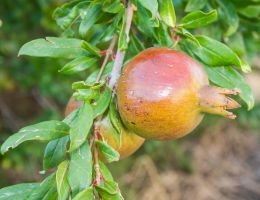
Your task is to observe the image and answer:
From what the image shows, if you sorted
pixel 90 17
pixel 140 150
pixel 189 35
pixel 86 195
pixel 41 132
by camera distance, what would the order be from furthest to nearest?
1. pixel 140 150
2. pixel 90 17
3. pixel 189 35
4. pixel 41 132
5. pixel 86 195

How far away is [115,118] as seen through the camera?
1.15m

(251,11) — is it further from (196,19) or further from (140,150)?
(140,150)

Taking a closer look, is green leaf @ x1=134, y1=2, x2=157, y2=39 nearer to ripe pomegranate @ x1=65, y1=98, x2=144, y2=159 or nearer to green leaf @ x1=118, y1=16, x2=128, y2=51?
green leaf @ x1=118, y1=16, x2=128, y2=51

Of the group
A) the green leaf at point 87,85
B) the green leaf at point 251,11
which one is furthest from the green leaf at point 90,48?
the green leaf at point 251,11

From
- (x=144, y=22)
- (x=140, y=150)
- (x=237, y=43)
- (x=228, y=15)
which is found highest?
(x=144, y=22)

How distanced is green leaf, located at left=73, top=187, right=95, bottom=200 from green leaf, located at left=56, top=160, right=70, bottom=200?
6 cm

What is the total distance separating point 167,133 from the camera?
1.08 meters

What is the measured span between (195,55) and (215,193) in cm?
378

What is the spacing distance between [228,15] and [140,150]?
3061 millimetres

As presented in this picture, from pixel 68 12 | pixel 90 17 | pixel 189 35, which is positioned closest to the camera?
pixel 189 35

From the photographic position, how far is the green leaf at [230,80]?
4.13 feet

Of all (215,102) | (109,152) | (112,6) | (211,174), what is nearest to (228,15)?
(112,6)

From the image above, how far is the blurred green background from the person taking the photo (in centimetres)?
280

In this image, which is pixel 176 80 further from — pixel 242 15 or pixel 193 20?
pixel 242 15
